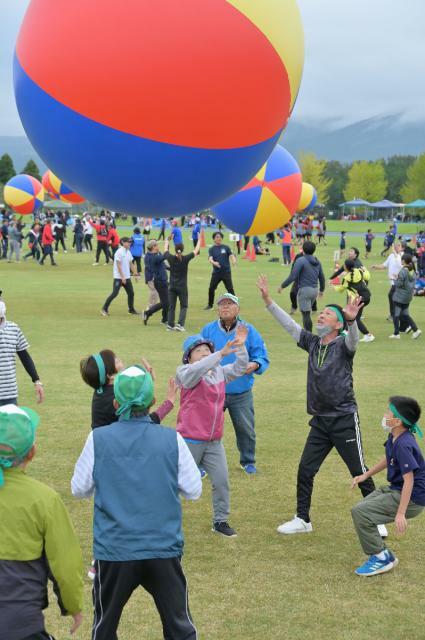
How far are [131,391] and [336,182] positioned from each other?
148 m

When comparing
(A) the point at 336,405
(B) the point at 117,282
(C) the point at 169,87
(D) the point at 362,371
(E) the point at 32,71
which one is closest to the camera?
(C) the point at 169,87

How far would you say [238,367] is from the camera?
21.9 ft

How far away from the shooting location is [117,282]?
17344 mm

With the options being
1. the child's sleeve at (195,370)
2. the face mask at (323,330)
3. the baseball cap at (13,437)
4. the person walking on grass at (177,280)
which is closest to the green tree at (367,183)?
the person walking on grass at (177,280)

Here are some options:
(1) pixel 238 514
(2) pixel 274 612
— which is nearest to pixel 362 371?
(1) pixel 238 514

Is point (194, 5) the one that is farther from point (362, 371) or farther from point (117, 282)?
point (117, 282)

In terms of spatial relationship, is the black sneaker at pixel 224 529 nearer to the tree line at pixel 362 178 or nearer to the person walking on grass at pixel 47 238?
the person walking on grass at pixel 47 238

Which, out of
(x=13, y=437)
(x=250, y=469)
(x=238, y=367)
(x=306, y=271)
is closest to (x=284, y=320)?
(x=238, y=367)

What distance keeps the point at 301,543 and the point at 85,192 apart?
10.5ft

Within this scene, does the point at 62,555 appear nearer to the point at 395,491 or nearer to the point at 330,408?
the point at 395,491

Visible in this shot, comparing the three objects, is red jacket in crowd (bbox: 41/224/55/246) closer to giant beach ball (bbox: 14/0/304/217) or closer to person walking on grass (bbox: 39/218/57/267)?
person walking on grass (bbox: 39/218/57/267)

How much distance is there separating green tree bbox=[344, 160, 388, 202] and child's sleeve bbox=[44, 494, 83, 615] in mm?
132108

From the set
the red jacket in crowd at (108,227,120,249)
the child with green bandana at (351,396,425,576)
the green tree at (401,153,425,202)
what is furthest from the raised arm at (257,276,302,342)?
the green tree at (401,153,425,202)

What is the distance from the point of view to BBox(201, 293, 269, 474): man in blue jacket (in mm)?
7145
